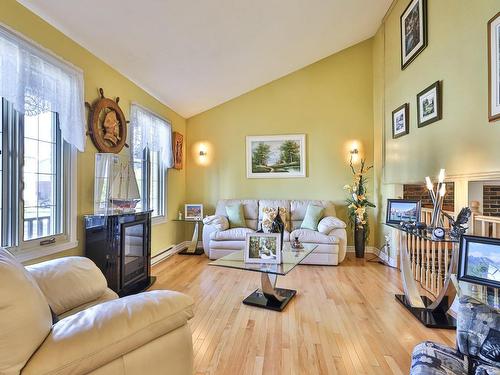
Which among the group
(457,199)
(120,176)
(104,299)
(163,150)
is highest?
(163,150)

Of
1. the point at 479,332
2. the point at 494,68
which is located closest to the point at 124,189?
the point at 479,332

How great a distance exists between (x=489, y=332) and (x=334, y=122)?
402 cm

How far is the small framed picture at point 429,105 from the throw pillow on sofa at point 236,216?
2.81 m

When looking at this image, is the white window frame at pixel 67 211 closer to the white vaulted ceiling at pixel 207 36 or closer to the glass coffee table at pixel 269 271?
the white vaulted ceiling at pixel 207 36

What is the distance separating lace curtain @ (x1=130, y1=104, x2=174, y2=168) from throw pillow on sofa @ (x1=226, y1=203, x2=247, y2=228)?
1231mm

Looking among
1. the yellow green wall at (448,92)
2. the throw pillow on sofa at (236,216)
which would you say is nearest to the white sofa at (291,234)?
the throw pillow on sofa at (236,216)

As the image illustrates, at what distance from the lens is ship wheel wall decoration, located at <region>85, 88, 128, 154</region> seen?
277 cm

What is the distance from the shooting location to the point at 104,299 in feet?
5.30

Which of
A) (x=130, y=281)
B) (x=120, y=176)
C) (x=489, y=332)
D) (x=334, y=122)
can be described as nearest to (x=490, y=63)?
(x=489, y=332)

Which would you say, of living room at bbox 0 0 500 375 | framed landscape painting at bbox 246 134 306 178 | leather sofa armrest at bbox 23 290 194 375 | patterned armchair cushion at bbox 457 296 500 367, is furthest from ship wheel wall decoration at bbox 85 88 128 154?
patterned armchair cushion at bbox 457 296 500 367

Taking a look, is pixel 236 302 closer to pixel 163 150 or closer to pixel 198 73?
pixel 163 150

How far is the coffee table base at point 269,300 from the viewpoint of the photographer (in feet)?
8.30

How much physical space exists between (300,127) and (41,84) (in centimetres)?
378

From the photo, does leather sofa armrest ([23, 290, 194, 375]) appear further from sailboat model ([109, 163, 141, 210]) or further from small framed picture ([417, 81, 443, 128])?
small framed picture ([417, 81, 443, 128])
